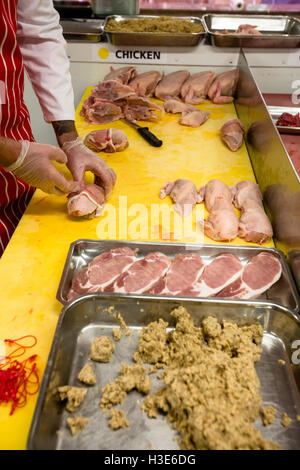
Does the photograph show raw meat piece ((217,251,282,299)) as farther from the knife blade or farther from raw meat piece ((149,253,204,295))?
the knife blade

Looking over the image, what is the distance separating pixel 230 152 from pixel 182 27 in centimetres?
→ 155

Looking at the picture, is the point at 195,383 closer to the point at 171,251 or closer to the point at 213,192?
the point at 171,251

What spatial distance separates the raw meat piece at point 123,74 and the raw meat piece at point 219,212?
169 cm

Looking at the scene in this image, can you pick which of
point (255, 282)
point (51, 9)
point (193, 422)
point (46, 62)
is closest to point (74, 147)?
point (46, 62)

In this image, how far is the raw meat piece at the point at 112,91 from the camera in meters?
3.35

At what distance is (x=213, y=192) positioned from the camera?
2.44 meters

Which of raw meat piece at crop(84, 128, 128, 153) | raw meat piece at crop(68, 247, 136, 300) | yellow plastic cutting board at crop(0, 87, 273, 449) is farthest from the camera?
raw meat piece at crop(84, 128, 128, 153)

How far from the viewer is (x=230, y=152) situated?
300 centimetres

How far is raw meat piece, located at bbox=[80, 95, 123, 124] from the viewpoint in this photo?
3.27 metres

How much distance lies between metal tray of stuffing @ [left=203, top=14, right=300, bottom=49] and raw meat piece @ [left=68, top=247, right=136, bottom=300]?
2637 mm

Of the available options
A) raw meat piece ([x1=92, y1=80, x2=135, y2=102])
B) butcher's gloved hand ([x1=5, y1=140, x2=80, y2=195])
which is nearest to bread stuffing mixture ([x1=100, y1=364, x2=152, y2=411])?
butcher's gloved hand ([x1=5, y1=140, x2=80, y2=195])

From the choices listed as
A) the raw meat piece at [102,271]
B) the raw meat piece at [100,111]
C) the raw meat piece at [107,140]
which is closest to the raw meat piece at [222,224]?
the raw meat piece at [102,271]

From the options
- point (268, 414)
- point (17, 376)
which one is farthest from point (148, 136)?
point (268, 414)

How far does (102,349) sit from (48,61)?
78.6 inches
